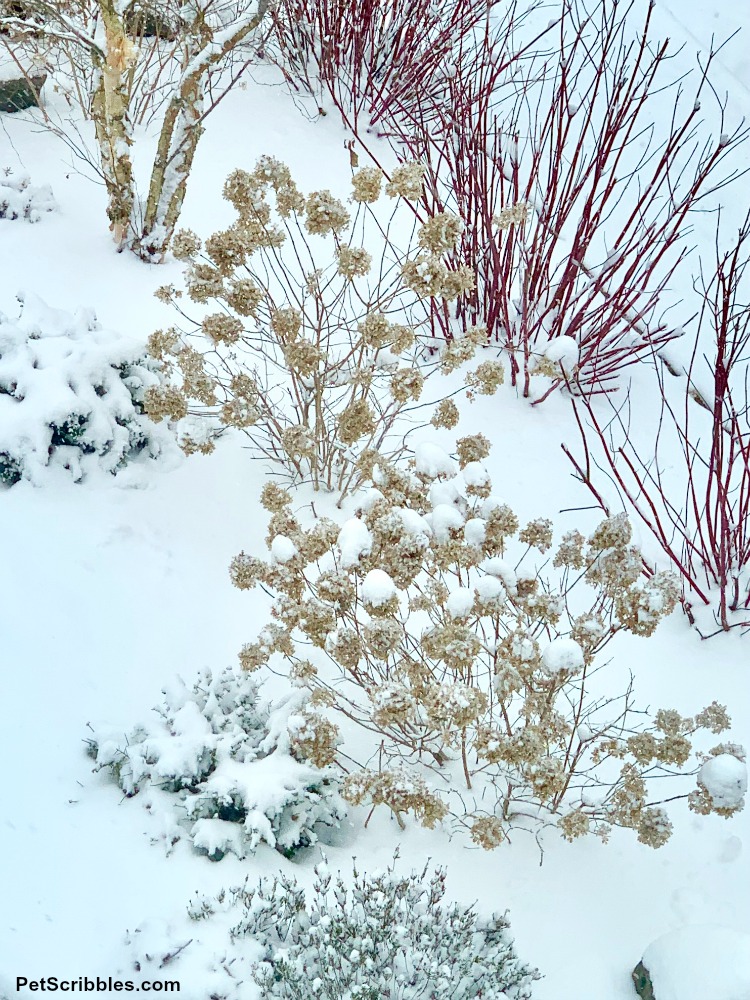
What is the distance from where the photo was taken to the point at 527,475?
3014 millimetres

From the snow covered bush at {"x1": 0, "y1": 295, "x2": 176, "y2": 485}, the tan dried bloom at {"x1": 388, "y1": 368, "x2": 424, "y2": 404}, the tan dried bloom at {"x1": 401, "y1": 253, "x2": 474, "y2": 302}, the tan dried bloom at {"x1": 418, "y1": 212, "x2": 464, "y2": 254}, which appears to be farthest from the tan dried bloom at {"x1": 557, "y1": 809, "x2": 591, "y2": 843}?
the snow covered bush at {"x1": 0, "y1": 295, "x2": 176, "y2": 485}

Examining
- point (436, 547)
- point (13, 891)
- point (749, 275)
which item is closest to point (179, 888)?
point (13, 891)

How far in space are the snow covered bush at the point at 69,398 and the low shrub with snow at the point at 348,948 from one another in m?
1.46

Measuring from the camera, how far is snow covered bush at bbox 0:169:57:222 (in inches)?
147

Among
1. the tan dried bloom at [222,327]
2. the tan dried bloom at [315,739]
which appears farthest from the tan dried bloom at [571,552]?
the tan dried bloom at [222,327]

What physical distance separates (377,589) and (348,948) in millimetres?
766

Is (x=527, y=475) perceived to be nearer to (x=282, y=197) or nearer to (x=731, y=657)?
(x=731, y=657)

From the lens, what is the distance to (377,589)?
1.63 meters

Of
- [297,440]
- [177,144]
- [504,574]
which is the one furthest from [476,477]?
[177,144]

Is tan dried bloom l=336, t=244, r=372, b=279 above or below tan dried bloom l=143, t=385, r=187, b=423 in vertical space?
above

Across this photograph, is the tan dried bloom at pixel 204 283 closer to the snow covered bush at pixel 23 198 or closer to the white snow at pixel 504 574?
the white snow at pixel 504 574

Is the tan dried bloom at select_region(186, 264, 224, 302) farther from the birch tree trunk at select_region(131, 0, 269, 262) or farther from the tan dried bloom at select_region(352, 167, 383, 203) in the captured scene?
the birch tree trunk at select_region(131, 0, 269, 262)

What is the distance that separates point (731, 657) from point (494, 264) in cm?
167

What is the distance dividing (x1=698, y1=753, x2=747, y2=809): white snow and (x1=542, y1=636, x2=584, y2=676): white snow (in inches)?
14.0
